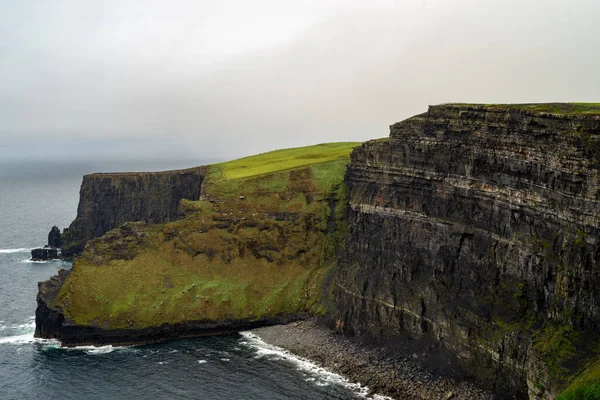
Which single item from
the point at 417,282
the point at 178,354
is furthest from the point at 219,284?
the point at 417,282

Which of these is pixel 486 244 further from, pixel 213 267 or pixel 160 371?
pixel 213 267

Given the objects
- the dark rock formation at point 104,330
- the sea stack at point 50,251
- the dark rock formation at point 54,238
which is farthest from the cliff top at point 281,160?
the dark rock formation at point 54,238

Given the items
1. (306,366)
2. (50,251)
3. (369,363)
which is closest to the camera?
(369,363)

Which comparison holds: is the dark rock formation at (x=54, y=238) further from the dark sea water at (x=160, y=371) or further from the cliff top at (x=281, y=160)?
the dark sea water at (x=160, y=371)

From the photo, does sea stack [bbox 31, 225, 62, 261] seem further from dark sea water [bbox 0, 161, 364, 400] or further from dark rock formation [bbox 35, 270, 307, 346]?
dark rock formation [bbox 35, 270, 307, 346]

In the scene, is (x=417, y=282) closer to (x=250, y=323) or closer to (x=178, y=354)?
(x=250, y=323)

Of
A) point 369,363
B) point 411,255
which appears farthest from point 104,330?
point 411,255
